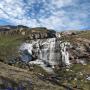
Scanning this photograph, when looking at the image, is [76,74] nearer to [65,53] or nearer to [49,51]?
[65,53]

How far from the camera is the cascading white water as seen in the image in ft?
541

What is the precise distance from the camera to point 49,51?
167625mm

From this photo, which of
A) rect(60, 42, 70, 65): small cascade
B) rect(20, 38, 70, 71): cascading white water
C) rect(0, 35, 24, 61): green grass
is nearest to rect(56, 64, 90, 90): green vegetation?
rect(60, 42, 70, 65): small cascade

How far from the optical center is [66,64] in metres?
164

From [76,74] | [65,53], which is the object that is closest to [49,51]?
[65,53]

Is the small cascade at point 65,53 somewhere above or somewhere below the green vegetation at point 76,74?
above

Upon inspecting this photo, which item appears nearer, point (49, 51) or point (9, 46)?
point (49, 51)

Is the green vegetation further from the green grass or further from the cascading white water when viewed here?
the green grass

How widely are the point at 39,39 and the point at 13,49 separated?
18.3 m

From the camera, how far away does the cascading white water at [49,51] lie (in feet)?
541

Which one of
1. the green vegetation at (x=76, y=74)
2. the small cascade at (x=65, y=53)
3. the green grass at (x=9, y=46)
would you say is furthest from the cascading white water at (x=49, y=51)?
the green vegetation at (x=76, y=74)

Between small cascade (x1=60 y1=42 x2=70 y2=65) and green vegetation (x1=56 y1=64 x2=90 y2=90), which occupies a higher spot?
small cascade (x1=60 y1=42 x2=70 y2=65)

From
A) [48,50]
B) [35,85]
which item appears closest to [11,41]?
[48,50]

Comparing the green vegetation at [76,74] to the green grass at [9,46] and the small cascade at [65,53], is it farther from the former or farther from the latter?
Answer: the green grass at [9,46]
